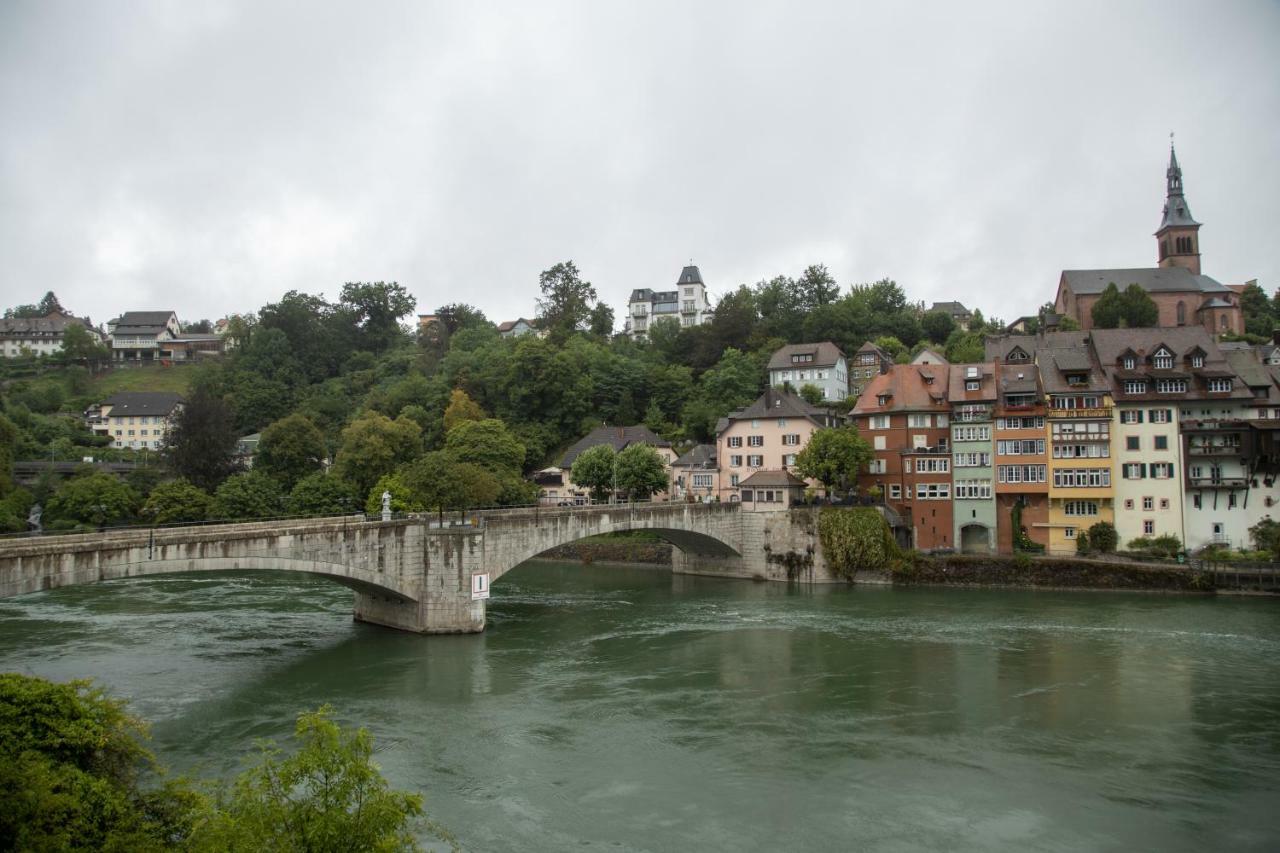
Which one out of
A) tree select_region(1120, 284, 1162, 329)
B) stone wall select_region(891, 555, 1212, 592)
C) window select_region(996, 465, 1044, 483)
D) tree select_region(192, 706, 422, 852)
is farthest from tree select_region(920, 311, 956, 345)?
tree select_region(192, 706, 422, 852)

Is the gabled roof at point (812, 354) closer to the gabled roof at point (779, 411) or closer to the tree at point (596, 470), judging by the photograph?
the gabled roof at point (779, 411)

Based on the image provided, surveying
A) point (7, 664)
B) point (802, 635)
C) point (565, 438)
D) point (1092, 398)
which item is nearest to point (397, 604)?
point (7, 664)

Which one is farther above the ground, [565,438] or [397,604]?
[565,438]

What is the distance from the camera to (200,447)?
230 ft

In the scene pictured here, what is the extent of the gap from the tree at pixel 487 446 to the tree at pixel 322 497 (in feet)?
25.9

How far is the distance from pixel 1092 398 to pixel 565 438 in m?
44.9

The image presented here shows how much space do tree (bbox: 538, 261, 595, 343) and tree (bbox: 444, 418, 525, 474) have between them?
34209mm

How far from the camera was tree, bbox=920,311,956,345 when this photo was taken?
305ft

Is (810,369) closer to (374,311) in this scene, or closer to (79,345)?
(374,311)

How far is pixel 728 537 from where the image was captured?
54688mm

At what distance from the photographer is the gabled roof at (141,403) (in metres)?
103

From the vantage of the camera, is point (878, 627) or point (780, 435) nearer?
point (878, 627)

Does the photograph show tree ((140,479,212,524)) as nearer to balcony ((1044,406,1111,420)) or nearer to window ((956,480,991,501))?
window ((956,480,991,501))

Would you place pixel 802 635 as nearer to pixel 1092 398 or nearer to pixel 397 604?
pixel 397 604
